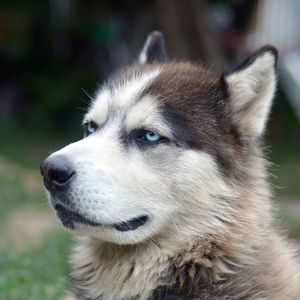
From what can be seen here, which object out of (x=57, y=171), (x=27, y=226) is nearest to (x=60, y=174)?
(x=57, y=171)

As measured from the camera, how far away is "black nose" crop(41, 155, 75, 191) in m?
4.12

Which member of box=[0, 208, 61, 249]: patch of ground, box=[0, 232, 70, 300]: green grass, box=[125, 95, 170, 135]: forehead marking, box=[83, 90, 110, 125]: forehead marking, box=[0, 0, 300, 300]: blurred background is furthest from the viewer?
box=[0, 0, 300, 300]: blurred background

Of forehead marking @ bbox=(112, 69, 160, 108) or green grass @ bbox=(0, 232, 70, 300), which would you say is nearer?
forehead marking @ bbox=(112, 69, 160, 108)

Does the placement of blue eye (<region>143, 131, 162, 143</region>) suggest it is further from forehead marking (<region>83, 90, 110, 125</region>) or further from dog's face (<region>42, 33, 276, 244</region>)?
forehead marking (<region>83, 90, 110, 125</region>)

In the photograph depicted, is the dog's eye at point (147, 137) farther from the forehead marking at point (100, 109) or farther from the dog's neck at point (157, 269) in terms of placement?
the dog's neck at point (157, 269)

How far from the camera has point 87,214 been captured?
4.24 m

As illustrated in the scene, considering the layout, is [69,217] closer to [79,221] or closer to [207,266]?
[79,221]

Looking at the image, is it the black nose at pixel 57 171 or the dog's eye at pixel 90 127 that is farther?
the dog's eye at pixel 90 127

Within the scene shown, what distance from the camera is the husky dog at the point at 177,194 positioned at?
168 inches

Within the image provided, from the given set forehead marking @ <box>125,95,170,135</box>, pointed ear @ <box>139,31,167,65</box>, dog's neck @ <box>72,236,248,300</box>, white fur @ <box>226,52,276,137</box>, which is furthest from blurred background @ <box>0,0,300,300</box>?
dog's neck @ <box>72,236,248,300</box>

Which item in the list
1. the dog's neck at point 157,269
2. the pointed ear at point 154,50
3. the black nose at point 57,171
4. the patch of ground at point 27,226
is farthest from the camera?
the patch of ground at point 27,226

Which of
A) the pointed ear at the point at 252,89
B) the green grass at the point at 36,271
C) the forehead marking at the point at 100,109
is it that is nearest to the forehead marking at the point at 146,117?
the forehead marking at the point at 100,109

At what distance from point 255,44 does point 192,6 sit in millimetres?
2949

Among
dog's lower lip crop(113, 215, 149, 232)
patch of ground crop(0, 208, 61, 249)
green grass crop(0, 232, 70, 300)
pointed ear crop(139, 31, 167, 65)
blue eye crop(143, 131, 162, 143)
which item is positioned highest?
blue eye crop(143, 131, 162, 143)
